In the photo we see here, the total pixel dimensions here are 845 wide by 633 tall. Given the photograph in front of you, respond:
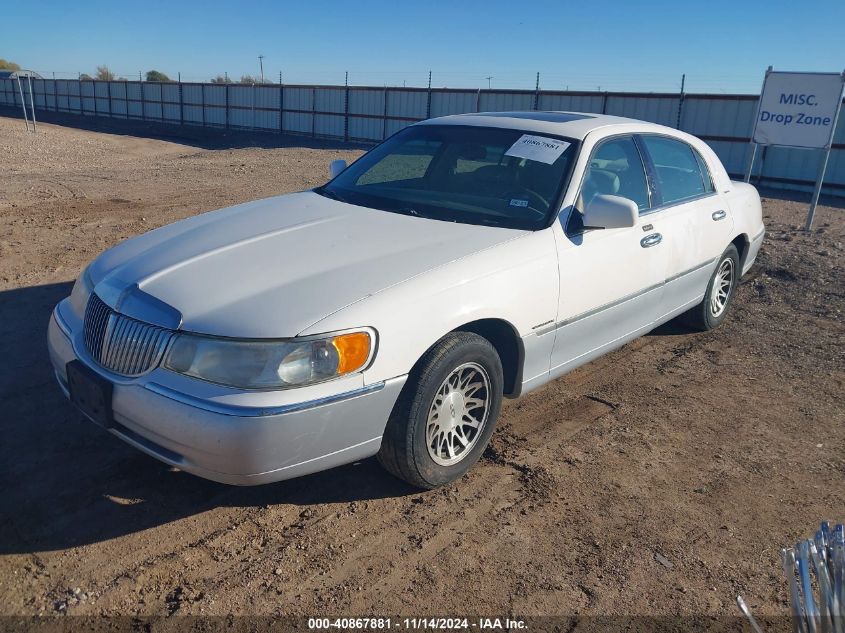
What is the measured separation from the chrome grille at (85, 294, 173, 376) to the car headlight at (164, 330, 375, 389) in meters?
0.10

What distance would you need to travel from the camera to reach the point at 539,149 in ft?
14.3

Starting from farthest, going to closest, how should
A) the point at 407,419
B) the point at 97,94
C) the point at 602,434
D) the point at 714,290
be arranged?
the point at 97,94 < the point at 714,290 < the point at 602,434 < the point at 407,419

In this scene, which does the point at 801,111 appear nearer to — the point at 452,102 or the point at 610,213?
the point at 610,213

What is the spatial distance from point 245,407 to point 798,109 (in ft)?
36.5

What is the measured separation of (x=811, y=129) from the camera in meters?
11.0

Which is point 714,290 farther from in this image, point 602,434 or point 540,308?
point 540,308

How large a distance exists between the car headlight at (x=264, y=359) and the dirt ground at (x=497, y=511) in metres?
0.77

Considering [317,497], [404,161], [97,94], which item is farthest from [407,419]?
[97,94]

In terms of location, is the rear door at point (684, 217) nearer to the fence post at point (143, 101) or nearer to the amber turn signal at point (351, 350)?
the amber turn signal at point (351, 350)

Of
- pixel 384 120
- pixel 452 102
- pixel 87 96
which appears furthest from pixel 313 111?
pixel 87 96

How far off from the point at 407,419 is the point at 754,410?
2738 millimetres

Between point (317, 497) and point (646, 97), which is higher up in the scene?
point (646, 97)

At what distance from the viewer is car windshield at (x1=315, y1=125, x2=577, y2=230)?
4113mm

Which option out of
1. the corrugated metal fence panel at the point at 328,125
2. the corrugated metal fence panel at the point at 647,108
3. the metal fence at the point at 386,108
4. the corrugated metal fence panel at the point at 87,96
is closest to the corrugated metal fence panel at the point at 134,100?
the metal fence at the point at 386,108
